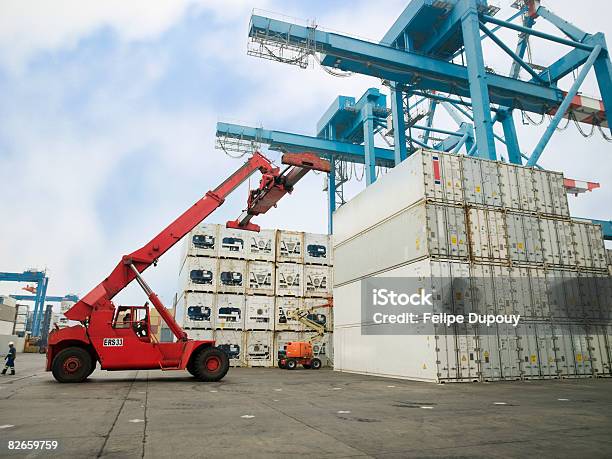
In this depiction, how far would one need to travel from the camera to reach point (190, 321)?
2236cm

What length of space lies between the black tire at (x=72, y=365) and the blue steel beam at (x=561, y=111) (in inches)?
807

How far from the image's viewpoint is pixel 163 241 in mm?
13664

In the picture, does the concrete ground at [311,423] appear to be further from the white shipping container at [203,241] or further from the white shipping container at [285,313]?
the white shipping container at [285,313]

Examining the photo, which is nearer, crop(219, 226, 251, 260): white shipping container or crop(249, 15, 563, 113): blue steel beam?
crop(249, 15, 563, 113): blue steel beam

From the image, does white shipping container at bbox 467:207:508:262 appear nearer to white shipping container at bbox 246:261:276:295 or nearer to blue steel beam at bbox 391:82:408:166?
blue steel beam at bbox 391:82:408:166

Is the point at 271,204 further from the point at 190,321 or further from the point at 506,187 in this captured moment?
the point at 190,321

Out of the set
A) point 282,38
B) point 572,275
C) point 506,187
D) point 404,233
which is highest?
point 282,38

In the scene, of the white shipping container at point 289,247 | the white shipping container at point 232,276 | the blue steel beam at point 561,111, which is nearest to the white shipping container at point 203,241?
the white shipping container at point 232,276

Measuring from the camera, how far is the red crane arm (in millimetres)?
12445

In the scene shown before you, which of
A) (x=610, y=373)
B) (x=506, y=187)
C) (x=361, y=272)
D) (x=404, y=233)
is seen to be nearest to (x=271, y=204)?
(x=404, y=233)

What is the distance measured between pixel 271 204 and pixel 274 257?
1154cm

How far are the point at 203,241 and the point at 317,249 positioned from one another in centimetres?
685

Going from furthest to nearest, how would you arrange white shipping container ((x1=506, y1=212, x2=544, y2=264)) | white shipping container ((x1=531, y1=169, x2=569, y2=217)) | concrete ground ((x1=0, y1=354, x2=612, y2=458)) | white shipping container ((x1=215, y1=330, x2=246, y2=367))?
white shipping container ((x1=215, y1=330, x2=246, y2=367)) < white shipping container ((x1=531, y1=169, x2=569, y2=217)) < white shipping container ((x1=506, y1=212, x2=544, y2=264)) < concrete ground ((x1=0, y1=354, x2=612, y2=458))

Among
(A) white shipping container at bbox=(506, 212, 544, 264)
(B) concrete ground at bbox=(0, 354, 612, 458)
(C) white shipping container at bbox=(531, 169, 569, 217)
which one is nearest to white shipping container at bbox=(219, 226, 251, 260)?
(B) concrete ground at bbox=(0, 354, 612, 458)
